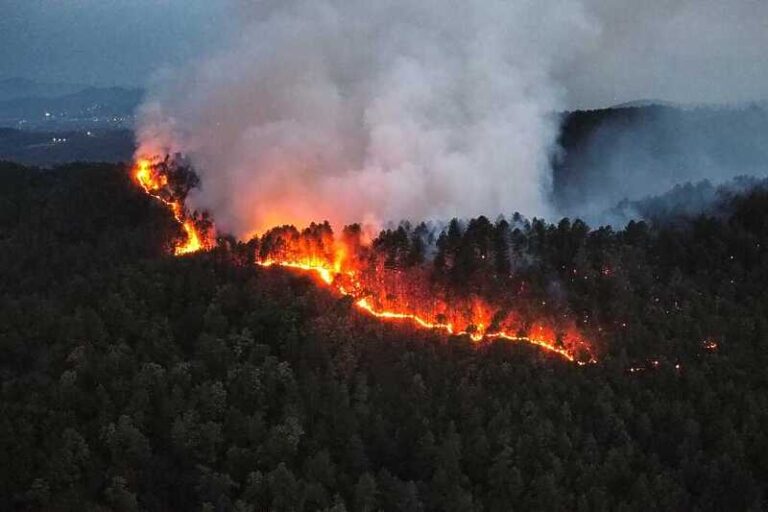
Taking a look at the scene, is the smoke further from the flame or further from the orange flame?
the orange flame

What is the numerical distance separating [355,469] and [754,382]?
19.8 meters

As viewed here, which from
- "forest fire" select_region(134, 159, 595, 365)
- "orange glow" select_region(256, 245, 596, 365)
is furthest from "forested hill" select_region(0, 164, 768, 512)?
"forest fire" select_region(134, 159, 595, 365)

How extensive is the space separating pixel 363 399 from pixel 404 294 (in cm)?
983

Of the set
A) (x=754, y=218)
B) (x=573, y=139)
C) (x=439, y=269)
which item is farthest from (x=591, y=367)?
(x=573, y=139)

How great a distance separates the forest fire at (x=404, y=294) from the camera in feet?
132

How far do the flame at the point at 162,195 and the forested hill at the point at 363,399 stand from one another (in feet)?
57.2

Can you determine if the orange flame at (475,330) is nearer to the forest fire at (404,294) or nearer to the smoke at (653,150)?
the forest fire at (404,294)

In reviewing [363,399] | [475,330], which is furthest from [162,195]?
[363,399]

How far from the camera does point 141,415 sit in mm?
29969

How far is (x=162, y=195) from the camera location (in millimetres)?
72812

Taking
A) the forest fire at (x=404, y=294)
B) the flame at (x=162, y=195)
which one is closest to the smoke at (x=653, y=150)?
the flame at (x=162, y=195)

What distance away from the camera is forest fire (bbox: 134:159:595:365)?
1580 inches

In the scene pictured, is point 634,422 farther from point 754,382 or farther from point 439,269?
point 439,269

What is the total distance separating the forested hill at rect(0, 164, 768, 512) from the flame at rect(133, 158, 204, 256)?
1743 cm
